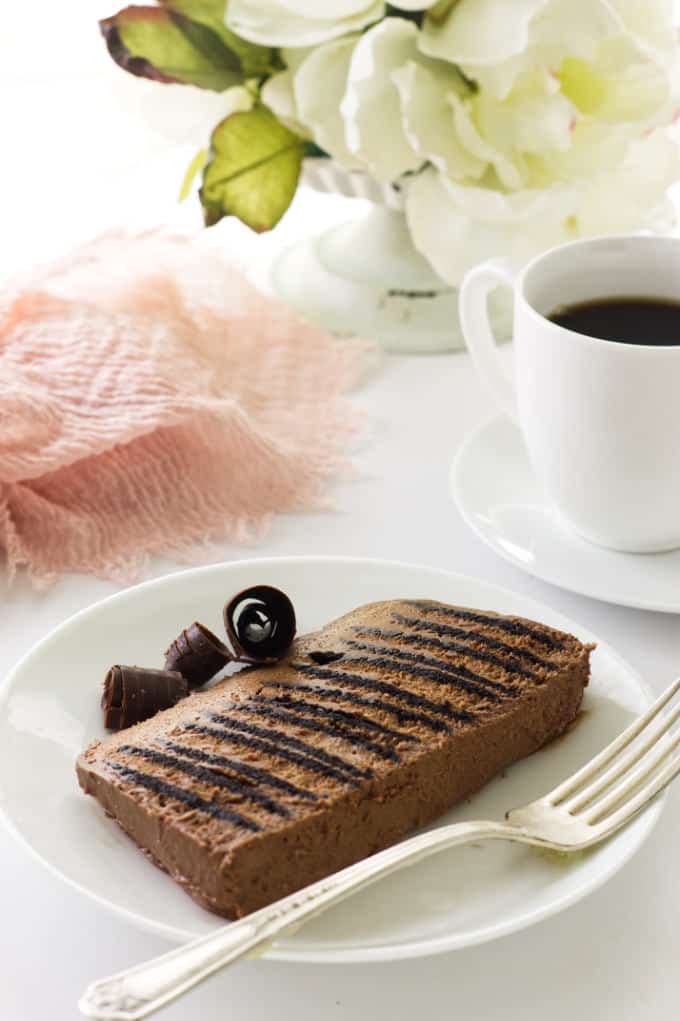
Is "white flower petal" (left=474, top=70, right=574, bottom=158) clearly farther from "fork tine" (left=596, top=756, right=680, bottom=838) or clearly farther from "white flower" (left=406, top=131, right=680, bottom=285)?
"fork tine" (left=596, top=756, right=680, bottom=838)

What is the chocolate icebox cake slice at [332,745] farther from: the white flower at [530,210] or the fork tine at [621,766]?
the white flower at [530,210]

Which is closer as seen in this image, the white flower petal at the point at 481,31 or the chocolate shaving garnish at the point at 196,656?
the chocolate shaving garnish at the point at 196,656

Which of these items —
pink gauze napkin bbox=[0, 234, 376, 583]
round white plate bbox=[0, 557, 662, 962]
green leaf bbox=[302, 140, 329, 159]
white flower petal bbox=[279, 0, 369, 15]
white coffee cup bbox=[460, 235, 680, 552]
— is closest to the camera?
round white plate bbox=[0, 557, 662, 962]

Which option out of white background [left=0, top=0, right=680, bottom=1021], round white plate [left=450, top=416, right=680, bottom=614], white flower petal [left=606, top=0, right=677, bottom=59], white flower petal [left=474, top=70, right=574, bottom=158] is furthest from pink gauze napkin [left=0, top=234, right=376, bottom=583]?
white flower petal [left=606, top=0, right=677, bottom=59]

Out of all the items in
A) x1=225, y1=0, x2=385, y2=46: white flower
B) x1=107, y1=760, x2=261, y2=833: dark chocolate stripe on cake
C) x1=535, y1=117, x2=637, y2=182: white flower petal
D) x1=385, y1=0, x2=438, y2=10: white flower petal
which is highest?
x1=225, y1=0, x2=385, y2=46: white flower

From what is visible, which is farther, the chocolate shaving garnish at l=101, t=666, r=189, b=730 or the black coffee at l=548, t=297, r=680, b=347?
the black coffee at l=548, t=297, r=680, b=347

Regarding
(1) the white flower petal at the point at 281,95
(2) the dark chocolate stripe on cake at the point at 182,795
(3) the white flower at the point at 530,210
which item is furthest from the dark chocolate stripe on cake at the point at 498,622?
(1) the white flower petal at the point at 281,95
